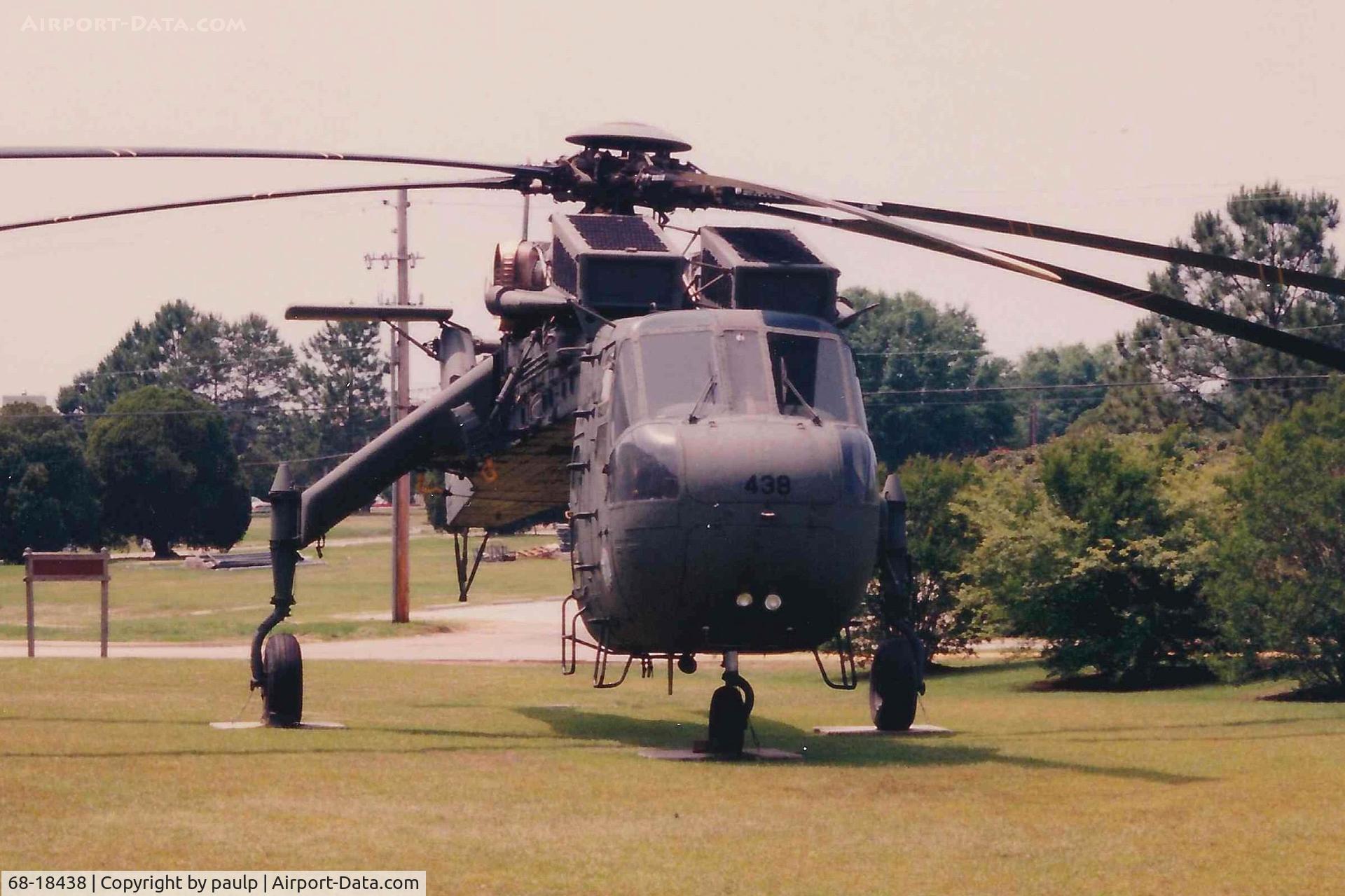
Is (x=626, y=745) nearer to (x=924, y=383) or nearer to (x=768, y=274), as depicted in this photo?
(x=768, y=274)

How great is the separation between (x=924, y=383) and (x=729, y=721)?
321 ft

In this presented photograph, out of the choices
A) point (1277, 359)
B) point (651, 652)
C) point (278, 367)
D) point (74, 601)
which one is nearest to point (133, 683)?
point (651, 652)

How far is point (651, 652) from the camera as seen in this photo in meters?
16.5

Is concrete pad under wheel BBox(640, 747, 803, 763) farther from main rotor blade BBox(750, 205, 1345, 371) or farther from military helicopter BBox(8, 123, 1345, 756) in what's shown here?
main rotor blade BBox(750, 205, 1345, 371)

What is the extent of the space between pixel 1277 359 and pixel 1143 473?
46105 mm

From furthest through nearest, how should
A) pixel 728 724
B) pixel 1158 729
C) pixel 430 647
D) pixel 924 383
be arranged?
pixel 924 383
pixel 430 647
pixel 1158 729
pixel 728 724

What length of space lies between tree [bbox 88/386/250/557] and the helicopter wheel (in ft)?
269

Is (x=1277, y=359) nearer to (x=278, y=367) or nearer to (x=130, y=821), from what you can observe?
(x=130, y=821)

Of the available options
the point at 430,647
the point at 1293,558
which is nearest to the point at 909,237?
the point at 1293,558

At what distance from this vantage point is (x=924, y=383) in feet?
372

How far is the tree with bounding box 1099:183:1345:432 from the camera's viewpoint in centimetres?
7381

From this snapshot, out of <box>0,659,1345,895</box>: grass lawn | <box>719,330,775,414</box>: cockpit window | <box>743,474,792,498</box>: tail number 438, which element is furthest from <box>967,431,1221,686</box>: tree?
<box>743,474,792,498</box>: tail number 438

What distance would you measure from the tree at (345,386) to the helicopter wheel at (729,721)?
136m

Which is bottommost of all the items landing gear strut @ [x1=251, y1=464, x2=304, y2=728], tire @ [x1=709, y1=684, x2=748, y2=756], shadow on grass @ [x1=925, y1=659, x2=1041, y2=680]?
shadow on grass @ [x1=925, y1=659, x2=1041, y2=680]
